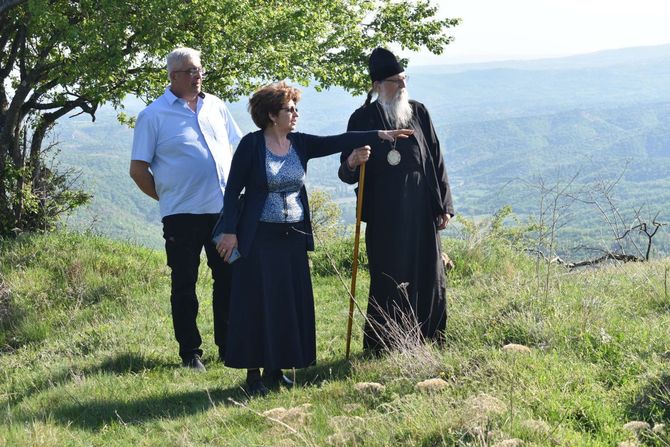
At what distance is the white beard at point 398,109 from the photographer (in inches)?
235

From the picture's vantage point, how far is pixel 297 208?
564cm

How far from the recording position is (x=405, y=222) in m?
6.03

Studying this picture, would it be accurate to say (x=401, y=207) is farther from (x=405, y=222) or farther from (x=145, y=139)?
(x=145, y=139)

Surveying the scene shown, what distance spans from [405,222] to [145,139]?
198 cm

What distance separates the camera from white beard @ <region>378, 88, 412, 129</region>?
19.6ft

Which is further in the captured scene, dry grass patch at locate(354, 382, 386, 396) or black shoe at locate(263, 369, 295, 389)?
Result: black shoe at locate(263, 369, 295, 389)

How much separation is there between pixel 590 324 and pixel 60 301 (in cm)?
618

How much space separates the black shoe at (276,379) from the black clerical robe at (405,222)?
2.38 feet

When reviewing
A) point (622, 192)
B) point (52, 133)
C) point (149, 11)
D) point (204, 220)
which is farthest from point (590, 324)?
point (622, 192)

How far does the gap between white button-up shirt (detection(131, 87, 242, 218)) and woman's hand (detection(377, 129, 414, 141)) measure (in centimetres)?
138

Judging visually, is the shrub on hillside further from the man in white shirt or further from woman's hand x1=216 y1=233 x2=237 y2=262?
woman's hand x1=216 y1=233 x2=237 y2=262

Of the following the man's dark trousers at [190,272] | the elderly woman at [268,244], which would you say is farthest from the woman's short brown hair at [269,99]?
the man's dark trousers at [190,272]

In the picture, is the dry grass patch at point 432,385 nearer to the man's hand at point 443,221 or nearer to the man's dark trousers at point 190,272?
the man's hand at point 443,221

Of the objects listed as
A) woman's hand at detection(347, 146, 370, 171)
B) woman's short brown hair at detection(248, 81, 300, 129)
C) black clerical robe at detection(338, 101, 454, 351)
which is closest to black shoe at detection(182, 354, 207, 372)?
black clerical robe at detection(338, 101, 454, 351)
